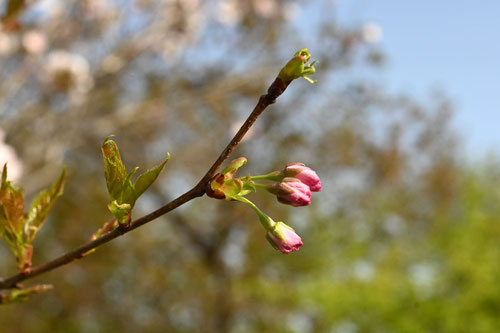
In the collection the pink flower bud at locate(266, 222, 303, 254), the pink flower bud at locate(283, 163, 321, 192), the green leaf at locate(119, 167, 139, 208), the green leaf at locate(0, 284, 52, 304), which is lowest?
the green leaf at locate(0, 284, 52, 304)

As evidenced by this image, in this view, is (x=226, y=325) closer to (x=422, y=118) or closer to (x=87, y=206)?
(x=87, y=206)

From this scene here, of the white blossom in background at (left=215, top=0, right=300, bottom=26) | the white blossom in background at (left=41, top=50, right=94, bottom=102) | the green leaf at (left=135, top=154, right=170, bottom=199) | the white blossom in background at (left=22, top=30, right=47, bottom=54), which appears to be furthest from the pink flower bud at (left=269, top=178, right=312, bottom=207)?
the white blossom in background at (left=215, top=0, right=300, bottom=26)

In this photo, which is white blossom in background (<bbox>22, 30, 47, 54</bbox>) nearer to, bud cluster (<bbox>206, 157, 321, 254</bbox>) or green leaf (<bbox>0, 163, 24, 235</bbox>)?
green leaf (<bbox>0, 163, 24, 235</bbox>)

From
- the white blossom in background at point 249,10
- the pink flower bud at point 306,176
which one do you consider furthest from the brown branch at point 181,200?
the white blossom in background at point 249,10

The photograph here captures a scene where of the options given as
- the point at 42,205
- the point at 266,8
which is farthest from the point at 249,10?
the point at 42,205

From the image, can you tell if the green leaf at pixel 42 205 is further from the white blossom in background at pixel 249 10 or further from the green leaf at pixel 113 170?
the white blossom in background at pixel 249 10

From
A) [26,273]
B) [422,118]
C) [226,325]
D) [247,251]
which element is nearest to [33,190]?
[26,273]
